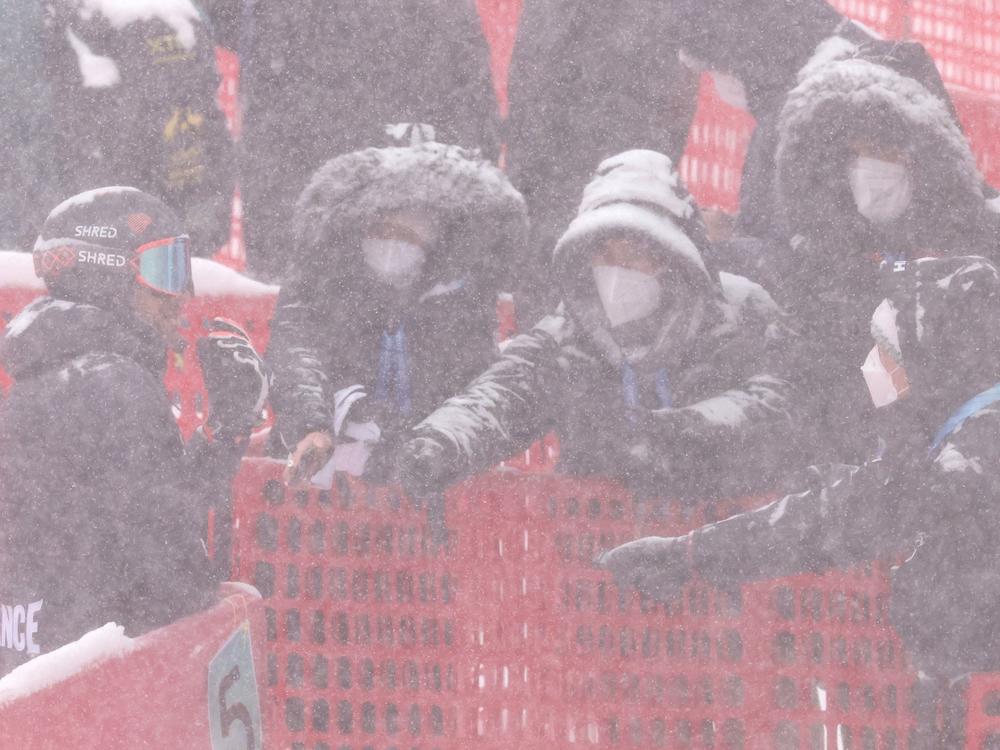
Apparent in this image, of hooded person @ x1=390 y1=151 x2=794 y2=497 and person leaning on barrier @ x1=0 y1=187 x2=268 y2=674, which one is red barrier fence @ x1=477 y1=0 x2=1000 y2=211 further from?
person leaning on barrier @ x1=0 y1=187 x2=268 y2=674

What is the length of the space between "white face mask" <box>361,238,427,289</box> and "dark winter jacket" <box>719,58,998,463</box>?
0.76 metres

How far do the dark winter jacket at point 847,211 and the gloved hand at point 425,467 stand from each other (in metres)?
0.74

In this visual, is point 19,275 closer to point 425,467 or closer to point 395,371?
point 395,371

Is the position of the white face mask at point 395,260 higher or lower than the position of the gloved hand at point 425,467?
higher

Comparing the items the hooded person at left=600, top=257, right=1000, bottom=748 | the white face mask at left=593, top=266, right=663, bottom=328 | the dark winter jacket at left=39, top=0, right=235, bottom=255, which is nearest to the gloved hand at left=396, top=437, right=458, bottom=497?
the hooded person at left=600, top=257, right=1000, bottom=748

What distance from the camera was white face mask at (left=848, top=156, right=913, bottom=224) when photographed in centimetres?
246

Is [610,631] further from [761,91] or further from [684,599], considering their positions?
[761,91]

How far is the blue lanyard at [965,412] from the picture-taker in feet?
6.24

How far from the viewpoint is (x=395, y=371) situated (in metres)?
2.60

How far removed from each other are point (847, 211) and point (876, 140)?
0.49 feet

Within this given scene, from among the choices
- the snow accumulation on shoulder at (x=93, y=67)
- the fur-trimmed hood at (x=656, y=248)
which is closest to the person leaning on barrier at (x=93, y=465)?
the fur-trimmed hood at (x=656, y=248)

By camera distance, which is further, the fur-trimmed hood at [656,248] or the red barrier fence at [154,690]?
the fur-trimmed hood at [656,248]

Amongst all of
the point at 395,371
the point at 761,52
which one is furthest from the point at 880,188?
the point at 395,371

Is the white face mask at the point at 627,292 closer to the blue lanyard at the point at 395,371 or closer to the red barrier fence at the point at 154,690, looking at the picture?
the blue lanyard at the point at 395,371
